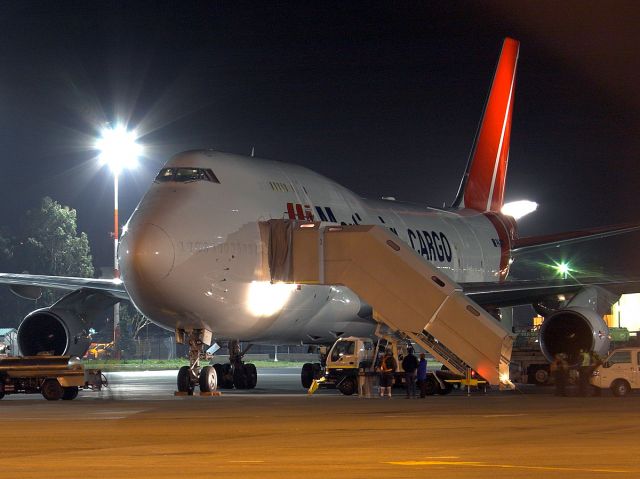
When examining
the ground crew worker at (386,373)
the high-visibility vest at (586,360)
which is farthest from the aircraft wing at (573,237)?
the ground crew worker at (386,373)

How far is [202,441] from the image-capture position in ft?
53.8

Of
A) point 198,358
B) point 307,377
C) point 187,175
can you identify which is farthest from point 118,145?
point 198,358

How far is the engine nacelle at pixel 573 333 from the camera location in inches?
1244

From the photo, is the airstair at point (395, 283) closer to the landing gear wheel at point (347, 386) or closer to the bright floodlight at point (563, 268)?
the landing gear wheel at point (347, 386)

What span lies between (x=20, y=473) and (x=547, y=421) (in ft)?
32.1

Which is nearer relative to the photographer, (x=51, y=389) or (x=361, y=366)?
(x=51, y=389)

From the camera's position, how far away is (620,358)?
30797mm

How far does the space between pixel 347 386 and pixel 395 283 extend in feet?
14.5

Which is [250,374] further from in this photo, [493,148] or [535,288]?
[493,148]

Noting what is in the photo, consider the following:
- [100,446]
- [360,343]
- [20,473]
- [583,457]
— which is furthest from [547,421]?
[360,343]

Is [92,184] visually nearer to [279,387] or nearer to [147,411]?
[279,387]

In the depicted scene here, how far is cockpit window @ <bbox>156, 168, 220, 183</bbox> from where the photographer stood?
2755 centimetres

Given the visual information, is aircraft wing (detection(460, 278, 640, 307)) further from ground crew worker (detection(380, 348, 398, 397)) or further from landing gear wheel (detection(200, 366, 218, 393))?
landing gear wheel (detection(200, 366, 218, 393))

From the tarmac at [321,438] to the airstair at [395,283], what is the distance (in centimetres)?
125
